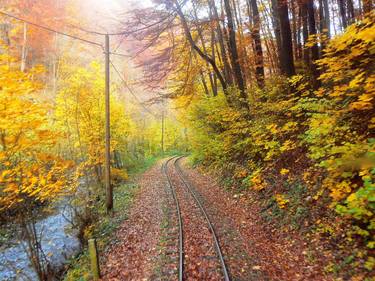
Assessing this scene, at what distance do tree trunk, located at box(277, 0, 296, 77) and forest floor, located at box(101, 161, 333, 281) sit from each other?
16.6 feet

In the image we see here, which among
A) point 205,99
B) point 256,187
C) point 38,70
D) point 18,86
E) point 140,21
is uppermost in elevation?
point 140,21

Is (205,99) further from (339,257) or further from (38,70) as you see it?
(339,257)

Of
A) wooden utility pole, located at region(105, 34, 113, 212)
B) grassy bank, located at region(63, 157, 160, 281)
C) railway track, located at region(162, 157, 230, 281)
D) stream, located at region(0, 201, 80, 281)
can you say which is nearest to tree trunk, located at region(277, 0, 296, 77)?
railway track, located at region(162, 157, 230, 281)

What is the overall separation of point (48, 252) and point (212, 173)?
9637 mm

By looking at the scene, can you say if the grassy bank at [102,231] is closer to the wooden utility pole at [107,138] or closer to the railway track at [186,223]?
the wooden utility pole at [107,138]

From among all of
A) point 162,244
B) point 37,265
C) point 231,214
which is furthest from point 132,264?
point 231,214

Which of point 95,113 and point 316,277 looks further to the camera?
point 95,113

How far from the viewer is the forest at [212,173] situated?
558 cm

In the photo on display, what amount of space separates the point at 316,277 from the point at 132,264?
458 cm

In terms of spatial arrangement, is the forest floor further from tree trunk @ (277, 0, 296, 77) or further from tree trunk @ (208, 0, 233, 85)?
tree trunk @ (208, 0, 233, 85)

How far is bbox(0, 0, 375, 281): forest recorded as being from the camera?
5.58 meters

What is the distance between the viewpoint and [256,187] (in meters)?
9.63

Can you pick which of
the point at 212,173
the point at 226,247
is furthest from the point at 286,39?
the point at 212,173

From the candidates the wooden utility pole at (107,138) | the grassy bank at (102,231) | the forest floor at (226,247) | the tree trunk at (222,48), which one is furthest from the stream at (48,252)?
the tree trunk at (222,48)
